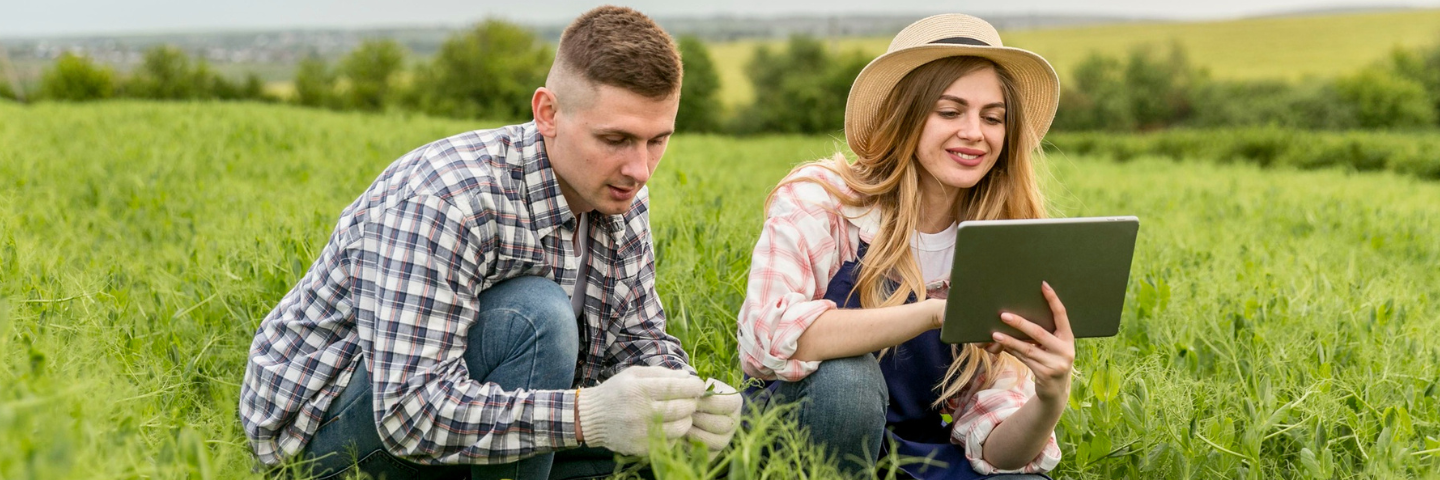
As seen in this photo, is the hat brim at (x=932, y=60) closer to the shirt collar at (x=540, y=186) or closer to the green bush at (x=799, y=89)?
the shirt collar at (x=540, y=186)

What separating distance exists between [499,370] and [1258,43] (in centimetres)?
6319

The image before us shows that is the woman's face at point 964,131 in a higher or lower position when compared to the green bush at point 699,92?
higher

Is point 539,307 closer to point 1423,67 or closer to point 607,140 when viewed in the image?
point 607,140

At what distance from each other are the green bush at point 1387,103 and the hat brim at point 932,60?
39.6m

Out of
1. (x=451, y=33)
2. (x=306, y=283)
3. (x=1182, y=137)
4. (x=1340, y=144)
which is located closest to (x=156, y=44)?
(x=451, y=33)

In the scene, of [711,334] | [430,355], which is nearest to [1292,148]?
[711,334]

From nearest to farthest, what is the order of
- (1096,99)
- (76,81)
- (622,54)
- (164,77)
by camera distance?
(622,54) < (76,81) < (164,77) < (1096,99)

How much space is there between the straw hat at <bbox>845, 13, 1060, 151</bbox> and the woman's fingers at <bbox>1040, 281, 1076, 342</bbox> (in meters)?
0.64

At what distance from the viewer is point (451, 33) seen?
49.2 m

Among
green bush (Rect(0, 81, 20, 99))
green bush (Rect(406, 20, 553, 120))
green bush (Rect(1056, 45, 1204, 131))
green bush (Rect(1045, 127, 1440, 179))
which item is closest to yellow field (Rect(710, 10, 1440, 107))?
green bush (Rect(1056, 45, 1204, 131))

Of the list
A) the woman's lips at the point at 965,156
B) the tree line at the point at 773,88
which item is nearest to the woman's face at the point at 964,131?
the woman's lips at the point at 965,156

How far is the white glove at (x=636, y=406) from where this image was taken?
1.99 m

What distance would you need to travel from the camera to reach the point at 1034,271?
2055 mm

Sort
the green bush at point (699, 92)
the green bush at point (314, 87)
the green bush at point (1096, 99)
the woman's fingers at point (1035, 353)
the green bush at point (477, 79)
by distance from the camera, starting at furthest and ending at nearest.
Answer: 1. the green bush at point (699, 92)
2. the green bush at point (1096, 99)
3. the green bush at point (477, 79)
4. the green bush at point (314, 87)
5. the woman's fingers at point (1035, 353)
